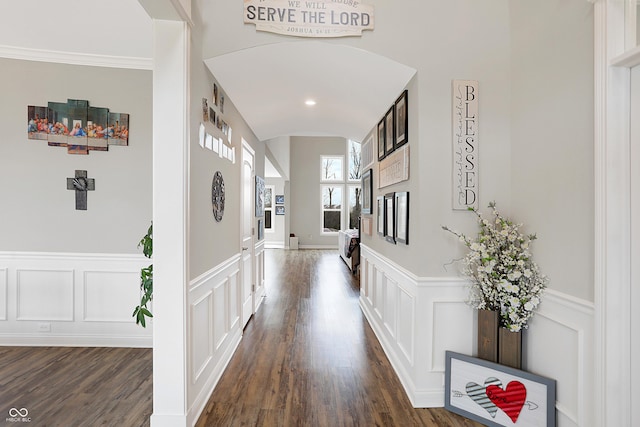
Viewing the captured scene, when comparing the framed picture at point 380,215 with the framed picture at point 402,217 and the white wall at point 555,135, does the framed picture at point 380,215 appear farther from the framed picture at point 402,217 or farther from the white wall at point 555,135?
the white wall at point 555,135

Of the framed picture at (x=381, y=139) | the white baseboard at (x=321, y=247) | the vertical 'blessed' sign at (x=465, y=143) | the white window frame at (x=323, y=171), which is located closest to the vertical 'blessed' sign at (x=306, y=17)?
the vertical 'blessed' sign at (x=465, y=143)

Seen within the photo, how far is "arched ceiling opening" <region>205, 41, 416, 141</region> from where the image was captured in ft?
7.35

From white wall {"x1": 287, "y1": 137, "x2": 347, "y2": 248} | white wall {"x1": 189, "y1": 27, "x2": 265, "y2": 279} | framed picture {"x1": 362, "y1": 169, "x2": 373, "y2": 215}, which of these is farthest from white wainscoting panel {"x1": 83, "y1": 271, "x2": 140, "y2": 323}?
white wall {"x1": 287, "y1": 137, "x2": 347, "y2": 248}

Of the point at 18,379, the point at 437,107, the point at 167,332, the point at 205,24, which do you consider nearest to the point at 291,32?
the point at 205,24

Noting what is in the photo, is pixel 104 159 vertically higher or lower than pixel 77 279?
higher

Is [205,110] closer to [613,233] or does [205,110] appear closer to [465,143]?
[465,143]

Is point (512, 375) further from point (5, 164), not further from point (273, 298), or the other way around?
point (5, 164)

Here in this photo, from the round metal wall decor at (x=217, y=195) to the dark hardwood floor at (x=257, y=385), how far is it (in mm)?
1344

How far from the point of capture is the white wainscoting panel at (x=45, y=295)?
9.93ft

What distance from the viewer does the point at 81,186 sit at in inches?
118

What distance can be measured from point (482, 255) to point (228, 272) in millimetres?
2083

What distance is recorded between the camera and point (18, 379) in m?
2.48

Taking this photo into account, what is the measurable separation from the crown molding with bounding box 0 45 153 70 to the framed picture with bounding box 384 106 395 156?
7.64 ft

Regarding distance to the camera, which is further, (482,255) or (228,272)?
(228,272)
